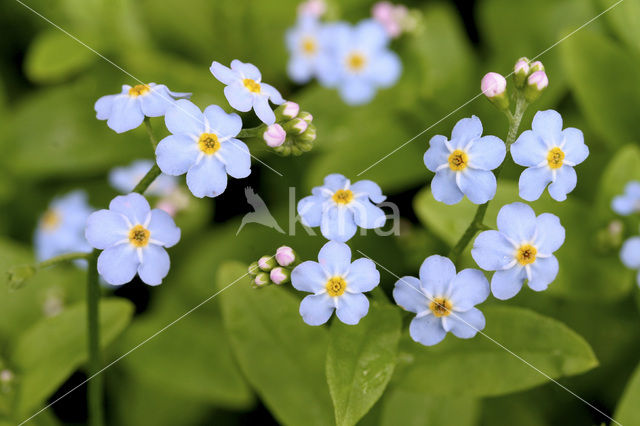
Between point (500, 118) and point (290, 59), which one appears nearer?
point (500, 118)

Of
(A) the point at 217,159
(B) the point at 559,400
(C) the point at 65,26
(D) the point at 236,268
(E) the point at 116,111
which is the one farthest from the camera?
(C) the point at 65,26

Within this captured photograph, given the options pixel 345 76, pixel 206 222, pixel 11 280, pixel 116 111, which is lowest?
pixel 206 222

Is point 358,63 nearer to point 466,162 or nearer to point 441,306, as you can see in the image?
point 466,162

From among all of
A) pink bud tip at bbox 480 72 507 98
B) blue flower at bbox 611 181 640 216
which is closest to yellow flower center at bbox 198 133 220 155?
pink bud tip at bbox 480 72 507 98

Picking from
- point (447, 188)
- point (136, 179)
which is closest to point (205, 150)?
point (447, 188)

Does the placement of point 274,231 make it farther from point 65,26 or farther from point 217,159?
point 65,26

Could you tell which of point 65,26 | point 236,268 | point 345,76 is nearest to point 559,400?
point 236,268

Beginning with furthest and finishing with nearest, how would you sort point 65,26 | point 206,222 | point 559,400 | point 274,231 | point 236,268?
point 65,26
point 206,222
point 274,231
point 559,400
point 236,268
